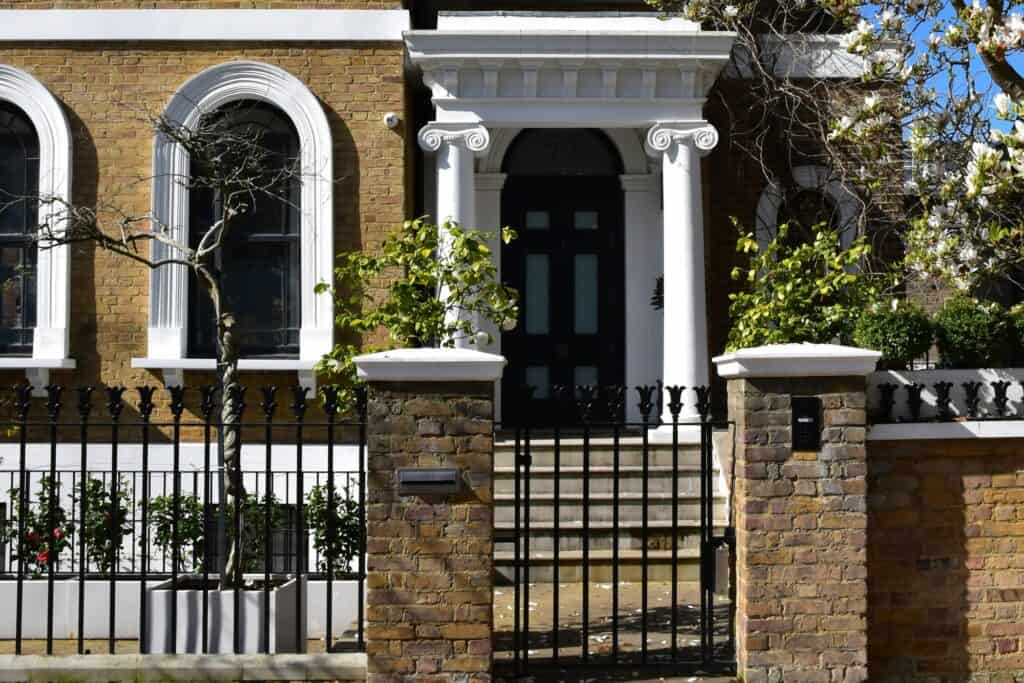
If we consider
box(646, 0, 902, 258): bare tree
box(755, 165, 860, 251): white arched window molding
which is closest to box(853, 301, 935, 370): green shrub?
box(646, 0, 902, 258): bare tree

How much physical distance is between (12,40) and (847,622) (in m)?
9.22

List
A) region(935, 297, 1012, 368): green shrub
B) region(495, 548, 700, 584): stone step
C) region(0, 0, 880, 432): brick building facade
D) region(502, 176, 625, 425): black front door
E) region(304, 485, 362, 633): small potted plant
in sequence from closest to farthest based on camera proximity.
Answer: region(935, 297, 1012, 368): green shrub → region(304, 485, 362, 633): small potted plant → region(495, 548, 700, 584): stone step → region(0, 0, 880, 432): brick building facade → region(502, 176, 625, 425): black front door

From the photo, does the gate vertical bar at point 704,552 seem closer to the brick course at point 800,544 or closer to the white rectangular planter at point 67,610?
the brick course at point 800,544

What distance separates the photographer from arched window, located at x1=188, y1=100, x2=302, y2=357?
38.8ft

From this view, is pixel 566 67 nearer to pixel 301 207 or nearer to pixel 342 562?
pixel 301 207

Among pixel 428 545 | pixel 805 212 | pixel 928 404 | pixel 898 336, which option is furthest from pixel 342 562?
pixel 805 212

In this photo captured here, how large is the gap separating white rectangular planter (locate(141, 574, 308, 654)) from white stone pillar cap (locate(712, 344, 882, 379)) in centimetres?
275

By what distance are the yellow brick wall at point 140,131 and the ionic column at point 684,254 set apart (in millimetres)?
2460

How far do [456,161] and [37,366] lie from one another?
420 centimetres

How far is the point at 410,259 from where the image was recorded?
865cm

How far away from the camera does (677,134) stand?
457 inches

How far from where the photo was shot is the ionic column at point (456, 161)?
11398mm

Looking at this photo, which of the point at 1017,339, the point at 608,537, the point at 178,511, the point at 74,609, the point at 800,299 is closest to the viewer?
the point at 178,511

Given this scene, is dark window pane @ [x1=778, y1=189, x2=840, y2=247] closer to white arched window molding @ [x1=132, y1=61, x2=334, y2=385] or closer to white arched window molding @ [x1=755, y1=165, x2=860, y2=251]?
white arched window molding @ [x1=755, y1=165, x2=860, y2=251]
